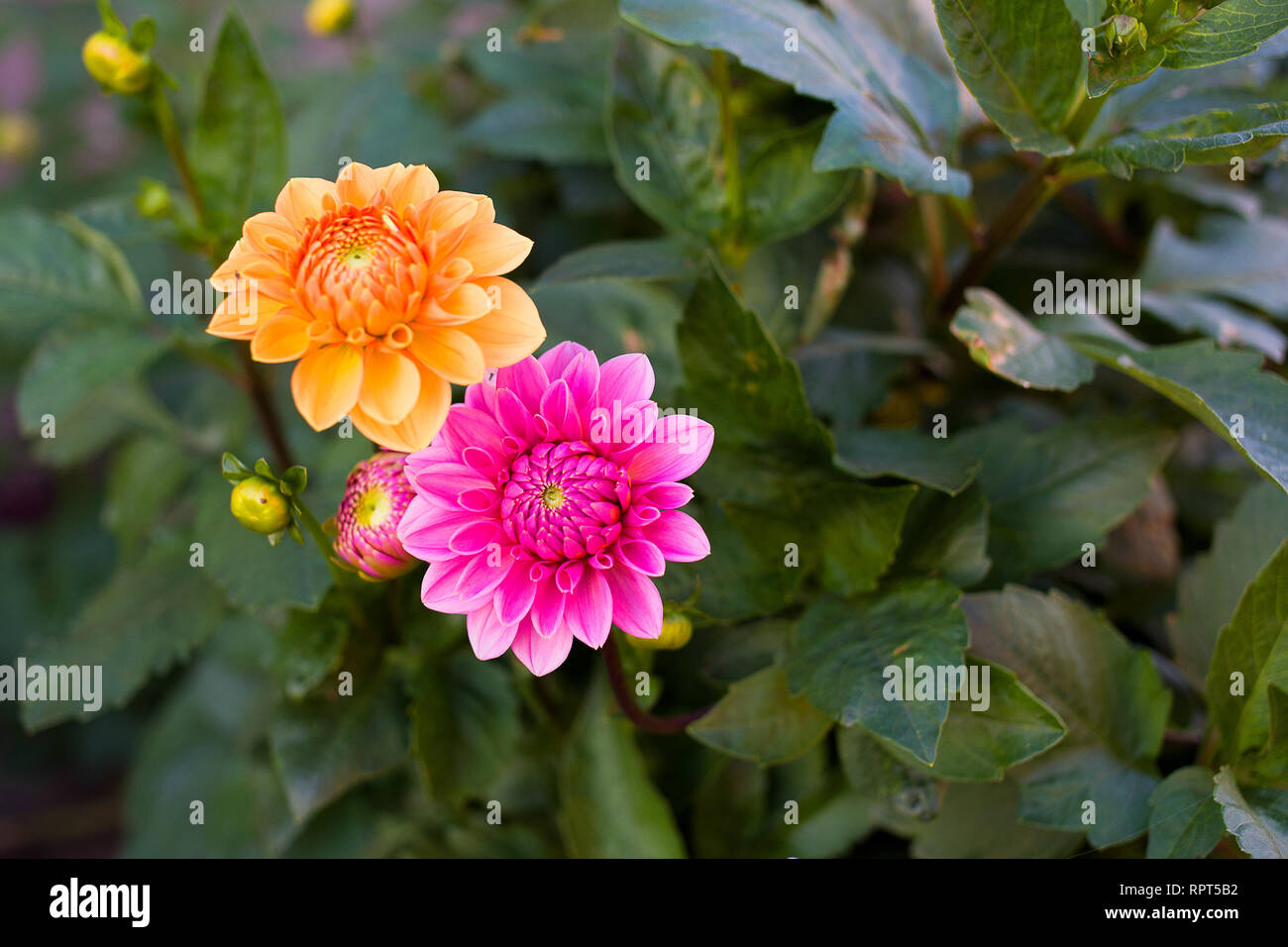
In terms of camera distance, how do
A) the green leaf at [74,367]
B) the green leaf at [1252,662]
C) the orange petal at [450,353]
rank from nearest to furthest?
the orange petal at [450,353], the green leaf at [1252,662], the green leaf at [74,367]

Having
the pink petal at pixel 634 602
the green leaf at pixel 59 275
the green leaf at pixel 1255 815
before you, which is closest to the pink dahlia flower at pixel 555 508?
the pink petal at pixel 634 602

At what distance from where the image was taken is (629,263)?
1.87 feet

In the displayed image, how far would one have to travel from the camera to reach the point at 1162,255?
76 cm

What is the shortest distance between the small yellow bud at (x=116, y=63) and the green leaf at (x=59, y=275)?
0.51 feet

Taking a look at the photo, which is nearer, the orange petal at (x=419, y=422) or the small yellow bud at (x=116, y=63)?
the orange petal at (x=419, y=422)

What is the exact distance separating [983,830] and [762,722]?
17 cm

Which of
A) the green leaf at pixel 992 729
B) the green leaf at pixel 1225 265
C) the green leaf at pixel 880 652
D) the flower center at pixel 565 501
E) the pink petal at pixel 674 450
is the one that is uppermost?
the green leaf at pixel 1225 265

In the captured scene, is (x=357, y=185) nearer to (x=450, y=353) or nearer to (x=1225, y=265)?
(x=450, y=353)

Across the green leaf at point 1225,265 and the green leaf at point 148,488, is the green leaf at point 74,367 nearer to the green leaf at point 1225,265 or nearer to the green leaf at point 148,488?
the green leaf at point 148,488

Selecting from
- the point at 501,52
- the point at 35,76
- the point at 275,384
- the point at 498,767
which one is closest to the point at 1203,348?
the point at 498,767

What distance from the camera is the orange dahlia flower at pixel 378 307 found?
417 mm

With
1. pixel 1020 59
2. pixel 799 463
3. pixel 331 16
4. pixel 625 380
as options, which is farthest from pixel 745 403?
pixel 331 16

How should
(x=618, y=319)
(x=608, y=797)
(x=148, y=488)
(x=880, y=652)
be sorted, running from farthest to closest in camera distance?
(x=148, y=488) < (x=618, y=319) < (x=608, y=797) < (x=880, y=652)
